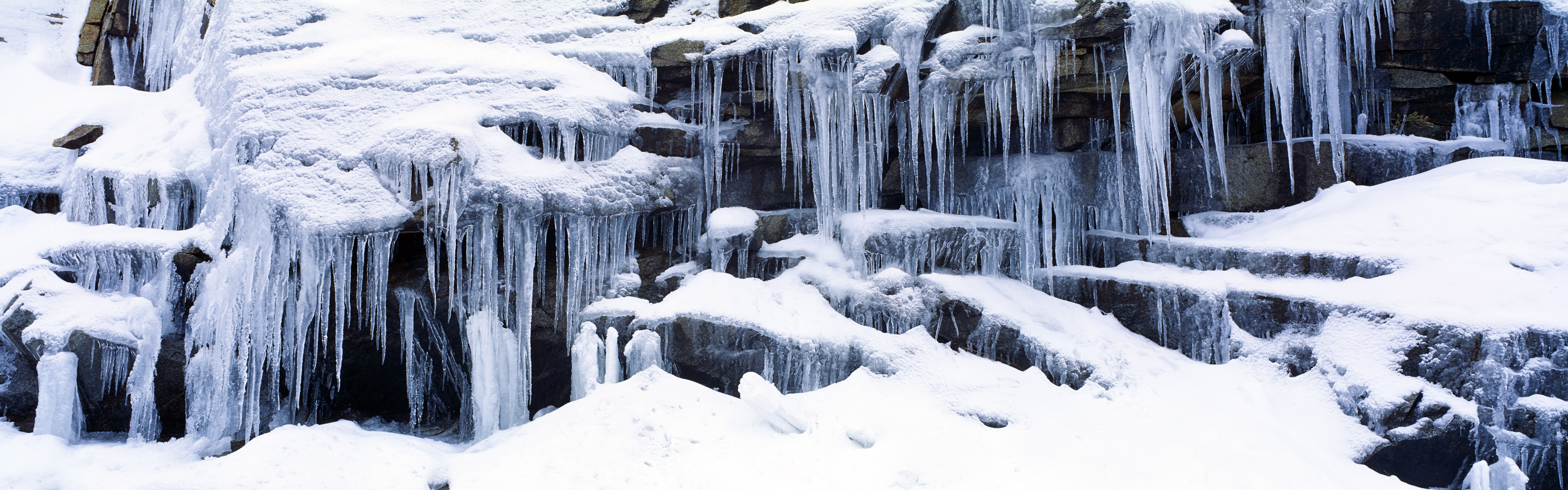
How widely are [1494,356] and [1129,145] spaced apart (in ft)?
15.4

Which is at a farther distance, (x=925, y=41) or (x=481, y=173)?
(x=925, y=41)

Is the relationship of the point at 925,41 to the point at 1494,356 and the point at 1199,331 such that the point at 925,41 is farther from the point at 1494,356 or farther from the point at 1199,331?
the point at 1494,356

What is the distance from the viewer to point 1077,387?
6.67m

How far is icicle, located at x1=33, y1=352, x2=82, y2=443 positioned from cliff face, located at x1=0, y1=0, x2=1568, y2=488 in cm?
3

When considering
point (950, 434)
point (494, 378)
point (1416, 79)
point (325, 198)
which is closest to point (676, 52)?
point (325, 198)

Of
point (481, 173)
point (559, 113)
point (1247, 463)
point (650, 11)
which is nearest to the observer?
point (1247, 463)

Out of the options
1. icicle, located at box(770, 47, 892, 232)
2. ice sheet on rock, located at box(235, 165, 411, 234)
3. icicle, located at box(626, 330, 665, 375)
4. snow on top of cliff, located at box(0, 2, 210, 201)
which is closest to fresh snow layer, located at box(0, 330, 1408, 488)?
icicle, located at box(626, 330, 665, 375)

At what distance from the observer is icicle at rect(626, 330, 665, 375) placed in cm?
715

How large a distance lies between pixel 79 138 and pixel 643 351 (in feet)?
23.8

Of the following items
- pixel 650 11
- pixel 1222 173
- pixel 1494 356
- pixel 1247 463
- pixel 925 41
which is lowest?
pixel 1247 463

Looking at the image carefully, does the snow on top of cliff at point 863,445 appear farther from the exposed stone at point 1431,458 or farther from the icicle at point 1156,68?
the icicle at point 1156,68

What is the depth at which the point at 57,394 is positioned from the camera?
6793mm

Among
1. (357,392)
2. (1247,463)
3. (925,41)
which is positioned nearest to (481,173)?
(357,392)

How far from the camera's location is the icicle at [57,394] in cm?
673
